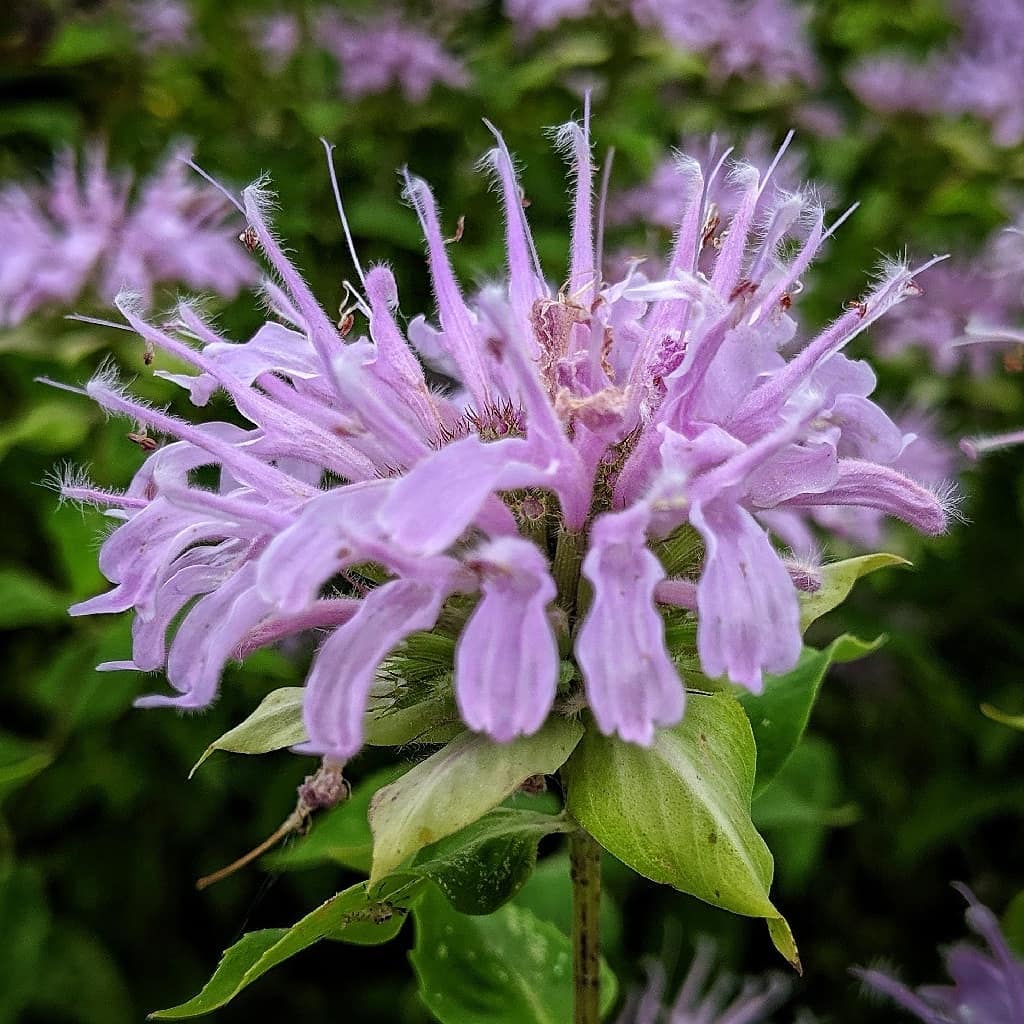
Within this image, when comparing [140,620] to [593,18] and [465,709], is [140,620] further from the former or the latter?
[593,18]

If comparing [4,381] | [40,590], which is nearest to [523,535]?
[40,590]

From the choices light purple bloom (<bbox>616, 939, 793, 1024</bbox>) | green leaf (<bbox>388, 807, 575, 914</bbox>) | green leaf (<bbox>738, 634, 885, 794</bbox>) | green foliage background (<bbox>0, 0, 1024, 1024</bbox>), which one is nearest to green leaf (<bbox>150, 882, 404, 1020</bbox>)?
green leaf (<bbox>388, 807, 575, 914</bbox>)

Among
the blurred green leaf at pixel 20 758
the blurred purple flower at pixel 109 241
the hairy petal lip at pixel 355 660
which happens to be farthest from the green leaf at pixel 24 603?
the hairy petal lip at pixel 355 660

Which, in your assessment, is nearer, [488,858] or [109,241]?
[488,858]

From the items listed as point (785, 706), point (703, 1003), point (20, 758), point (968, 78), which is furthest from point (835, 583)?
point (968, 78)

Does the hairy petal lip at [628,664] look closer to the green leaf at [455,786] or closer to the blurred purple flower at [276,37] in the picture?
the green leaf at [455,786]

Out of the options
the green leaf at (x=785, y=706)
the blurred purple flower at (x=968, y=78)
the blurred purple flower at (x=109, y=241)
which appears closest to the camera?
the green leaf at (x=785, y=706)

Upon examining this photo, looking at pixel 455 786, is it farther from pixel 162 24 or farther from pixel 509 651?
pixel 162 24
